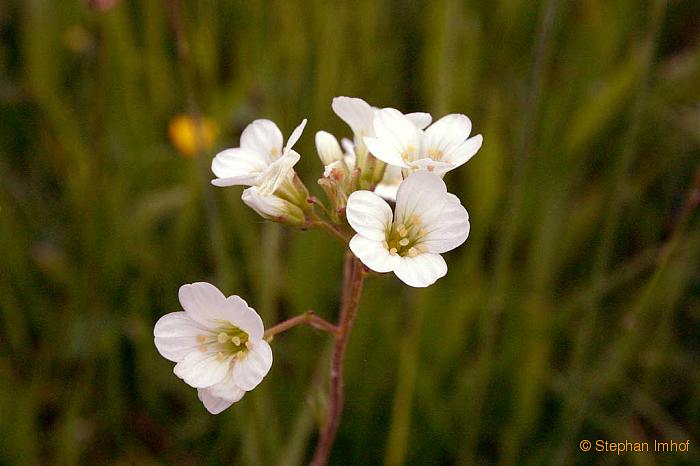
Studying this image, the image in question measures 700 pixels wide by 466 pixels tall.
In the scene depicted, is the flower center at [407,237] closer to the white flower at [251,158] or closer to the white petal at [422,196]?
the white petal at [422,196]

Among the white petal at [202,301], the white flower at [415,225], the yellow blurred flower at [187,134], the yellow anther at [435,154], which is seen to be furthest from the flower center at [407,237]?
the yellow blurred flower at [187,134]

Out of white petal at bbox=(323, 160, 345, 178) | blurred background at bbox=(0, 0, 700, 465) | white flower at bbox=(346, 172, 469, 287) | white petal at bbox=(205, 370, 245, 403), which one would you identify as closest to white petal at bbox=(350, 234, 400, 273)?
white flower at bbox=(346, 172, 469, 287)

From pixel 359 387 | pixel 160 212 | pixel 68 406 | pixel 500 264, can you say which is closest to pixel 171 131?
pixel 160 212

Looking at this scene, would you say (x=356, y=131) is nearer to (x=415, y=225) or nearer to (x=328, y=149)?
(x=328, y=149)

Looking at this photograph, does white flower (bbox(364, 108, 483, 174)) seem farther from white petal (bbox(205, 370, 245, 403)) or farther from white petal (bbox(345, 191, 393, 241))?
white petal (bbox(205, 370, 245, 403))

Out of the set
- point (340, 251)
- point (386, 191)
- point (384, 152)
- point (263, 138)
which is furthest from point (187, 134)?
point (384, 152)

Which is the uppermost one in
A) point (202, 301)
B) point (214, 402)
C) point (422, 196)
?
point (422, 196)
